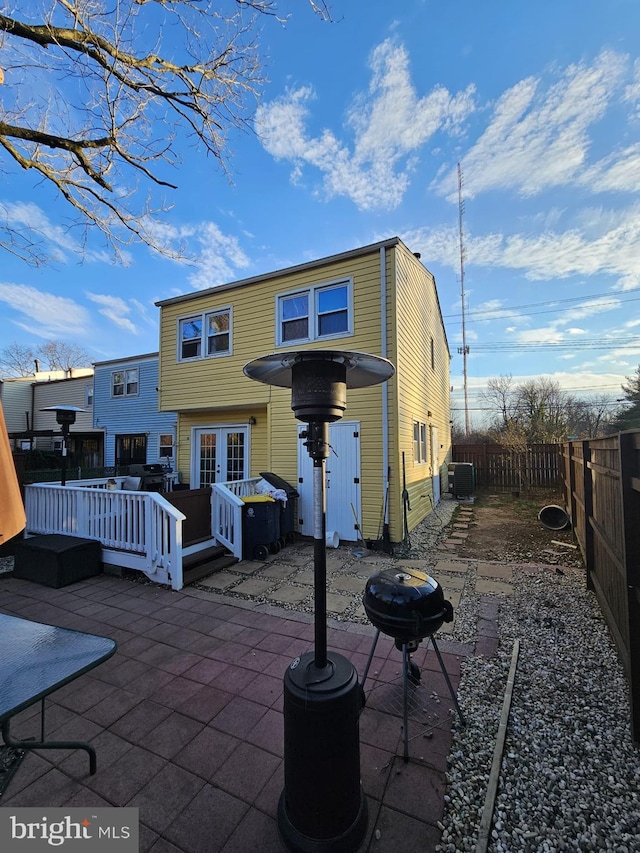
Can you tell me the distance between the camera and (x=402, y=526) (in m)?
6.23

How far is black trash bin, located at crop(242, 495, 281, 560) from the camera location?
5.62m

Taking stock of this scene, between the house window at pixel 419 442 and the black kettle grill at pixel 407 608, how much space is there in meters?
6.04

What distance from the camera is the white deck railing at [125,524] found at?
14.8 feet

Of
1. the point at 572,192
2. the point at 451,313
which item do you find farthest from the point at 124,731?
the point at 451,313

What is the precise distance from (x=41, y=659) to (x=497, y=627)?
362 centimetres

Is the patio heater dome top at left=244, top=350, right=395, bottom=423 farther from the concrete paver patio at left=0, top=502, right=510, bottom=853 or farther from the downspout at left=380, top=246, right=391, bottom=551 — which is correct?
the downspout at left=380, top=246, right=391, bottom=551

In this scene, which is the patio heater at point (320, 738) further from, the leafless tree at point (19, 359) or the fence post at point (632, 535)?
the leafless tree at point (19, 359)

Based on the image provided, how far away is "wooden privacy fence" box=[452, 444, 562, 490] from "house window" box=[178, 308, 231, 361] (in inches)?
414

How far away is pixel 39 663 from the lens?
177cm

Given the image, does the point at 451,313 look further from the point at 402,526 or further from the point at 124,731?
the point at 124,731

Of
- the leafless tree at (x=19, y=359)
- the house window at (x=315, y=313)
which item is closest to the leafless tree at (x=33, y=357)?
the leafless tree at (x=19, y=359)

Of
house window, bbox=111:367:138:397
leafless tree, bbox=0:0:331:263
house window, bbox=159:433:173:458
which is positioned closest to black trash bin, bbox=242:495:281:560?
leafless tree, bbox=0:0:331:263

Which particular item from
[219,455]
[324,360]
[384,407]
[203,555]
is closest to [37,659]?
[324,360]

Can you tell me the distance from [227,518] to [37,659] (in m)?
3.91
